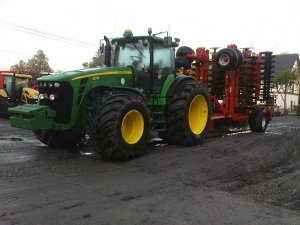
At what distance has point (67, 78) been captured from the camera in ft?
23.7

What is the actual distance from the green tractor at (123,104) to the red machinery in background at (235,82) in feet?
5.89

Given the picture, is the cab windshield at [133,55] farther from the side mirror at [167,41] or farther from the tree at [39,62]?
the tree at [39,62]

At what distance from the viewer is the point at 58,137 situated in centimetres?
836

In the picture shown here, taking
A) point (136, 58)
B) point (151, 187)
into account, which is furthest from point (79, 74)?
point (151, 187)

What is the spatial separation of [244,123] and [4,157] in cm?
853

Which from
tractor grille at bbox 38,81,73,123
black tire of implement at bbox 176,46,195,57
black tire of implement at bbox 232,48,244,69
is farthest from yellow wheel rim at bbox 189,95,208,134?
tractor grille at bbox 38,81,73,123

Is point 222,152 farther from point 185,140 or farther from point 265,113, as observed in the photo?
point 265,113

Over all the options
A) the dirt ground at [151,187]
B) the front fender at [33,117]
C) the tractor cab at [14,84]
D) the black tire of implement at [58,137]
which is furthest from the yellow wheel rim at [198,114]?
the tractor cab at [14,84]

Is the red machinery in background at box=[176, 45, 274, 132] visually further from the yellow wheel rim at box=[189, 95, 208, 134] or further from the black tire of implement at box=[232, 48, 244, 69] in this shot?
the yellow wheel rim at box=[189, 95, 208, 134]

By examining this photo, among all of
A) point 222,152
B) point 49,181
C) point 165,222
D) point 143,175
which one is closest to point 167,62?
point 222,152

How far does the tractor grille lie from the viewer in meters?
7.25

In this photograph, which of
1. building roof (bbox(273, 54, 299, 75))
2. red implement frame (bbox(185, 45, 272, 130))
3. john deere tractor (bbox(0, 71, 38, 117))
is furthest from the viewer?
building roof (bbox(273, 54, 299, 75))

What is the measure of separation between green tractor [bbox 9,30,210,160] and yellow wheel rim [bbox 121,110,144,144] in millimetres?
20

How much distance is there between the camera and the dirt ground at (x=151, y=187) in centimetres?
446
